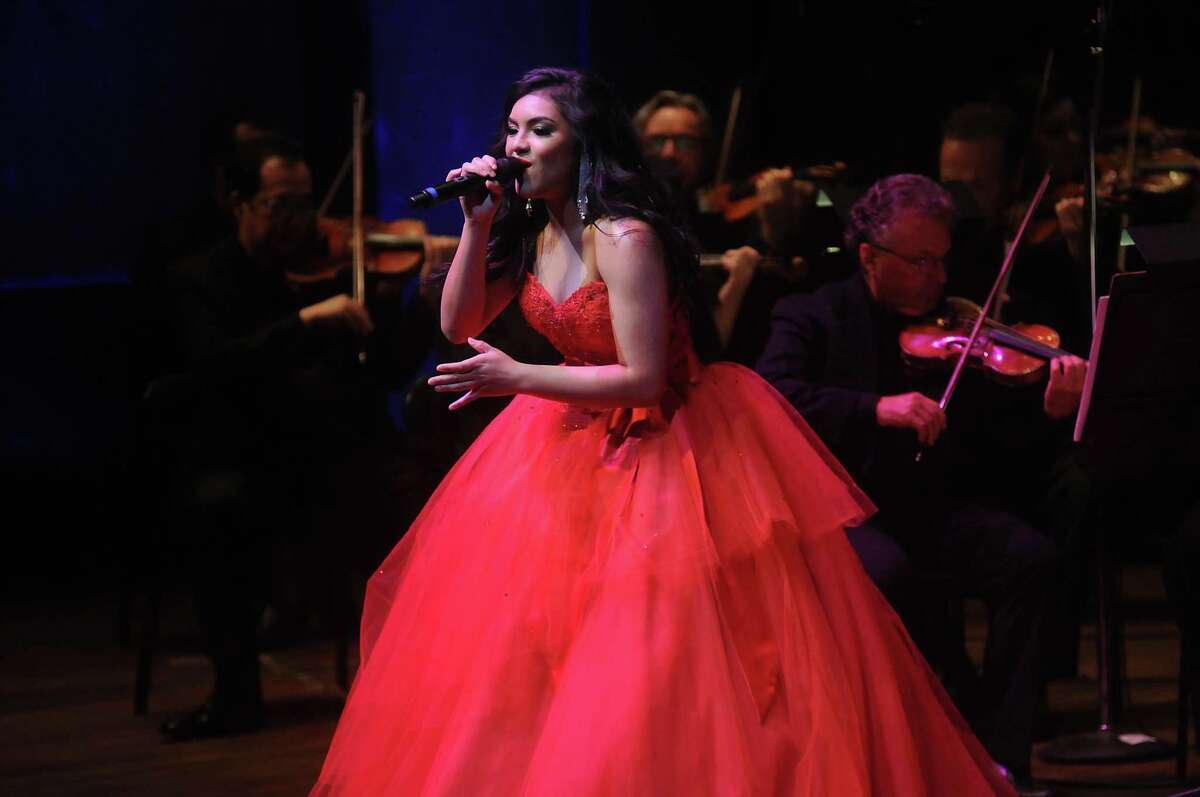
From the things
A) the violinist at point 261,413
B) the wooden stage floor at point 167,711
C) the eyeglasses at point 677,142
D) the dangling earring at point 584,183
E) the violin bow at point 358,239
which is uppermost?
the dangling earring at point 584,183

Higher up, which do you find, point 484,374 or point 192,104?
point 192,104

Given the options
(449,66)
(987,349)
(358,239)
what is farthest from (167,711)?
(987,349)

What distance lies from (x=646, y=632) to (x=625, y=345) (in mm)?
431

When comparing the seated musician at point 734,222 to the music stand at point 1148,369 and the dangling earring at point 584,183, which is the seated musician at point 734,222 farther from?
the dangling earring at point 584,183

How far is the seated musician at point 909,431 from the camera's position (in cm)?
320

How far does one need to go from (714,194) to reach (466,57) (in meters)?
0.78

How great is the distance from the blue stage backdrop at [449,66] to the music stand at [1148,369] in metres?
1.81

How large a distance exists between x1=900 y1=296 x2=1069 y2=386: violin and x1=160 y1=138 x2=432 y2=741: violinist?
1.33 m

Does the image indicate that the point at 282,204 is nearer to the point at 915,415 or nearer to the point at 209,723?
the point at 209,723

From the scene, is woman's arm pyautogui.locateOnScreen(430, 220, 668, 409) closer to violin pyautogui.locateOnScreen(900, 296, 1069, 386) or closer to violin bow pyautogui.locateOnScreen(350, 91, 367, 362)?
violin pyautogui.locateOnScreen(900, 296, 1069, 386)

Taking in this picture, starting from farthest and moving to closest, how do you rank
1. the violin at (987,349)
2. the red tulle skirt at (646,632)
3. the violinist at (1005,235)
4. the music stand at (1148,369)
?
the violinist at (1005,235)
the violin at (987,349)
the music stand at (1148,369)
the red tulle skirt at (646,632)

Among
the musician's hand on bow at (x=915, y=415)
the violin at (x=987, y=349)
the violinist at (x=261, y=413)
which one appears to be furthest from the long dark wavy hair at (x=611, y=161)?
the violinist at (x=261, y=413)

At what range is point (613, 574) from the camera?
7.76 feet

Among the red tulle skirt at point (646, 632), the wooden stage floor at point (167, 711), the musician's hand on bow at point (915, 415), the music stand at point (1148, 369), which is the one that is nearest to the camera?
the red tulle skirt at point (646, 632)
